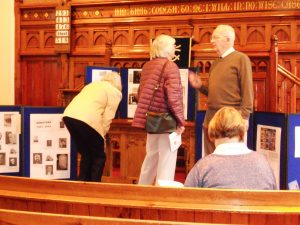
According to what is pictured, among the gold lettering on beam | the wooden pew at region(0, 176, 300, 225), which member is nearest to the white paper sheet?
the wooden pew at region(0, 176, 300, 225)

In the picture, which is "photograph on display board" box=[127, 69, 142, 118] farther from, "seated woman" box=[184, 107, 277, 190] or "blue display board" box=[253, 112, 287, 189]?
"seated woman" box=[184, 107, 277, 190]

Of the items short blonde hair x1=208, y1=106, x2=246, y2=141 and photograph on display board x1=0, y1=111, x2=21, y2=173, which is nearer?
short blonde hair x1=208, y1=106, x2=246, y2=141

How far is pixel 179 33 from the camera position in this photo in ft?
26.6

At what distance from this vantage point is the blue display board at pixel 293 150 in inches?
166

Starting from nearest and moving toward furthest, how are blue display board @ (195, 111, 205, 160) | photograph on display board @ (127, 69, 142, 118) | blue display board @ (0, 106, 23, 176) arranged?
blue display board @ (195, 111, 205, 160), blue display board @ (0, 106, 23, 176), photograph on display board @ (127, 69, 142, 118)

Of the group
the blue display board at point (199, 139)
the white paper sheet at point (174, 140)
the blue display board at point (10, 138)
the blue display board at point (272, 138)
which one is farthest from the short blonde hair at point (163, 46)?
the blue display board at point (10, 138)

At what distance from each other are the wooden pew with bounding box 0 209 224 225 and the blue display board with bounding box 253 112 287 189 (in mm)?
2625

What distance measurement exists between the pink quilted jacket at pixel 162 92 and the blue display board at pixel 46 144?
1.10 meters

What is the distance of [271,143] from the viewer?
14.6 feet

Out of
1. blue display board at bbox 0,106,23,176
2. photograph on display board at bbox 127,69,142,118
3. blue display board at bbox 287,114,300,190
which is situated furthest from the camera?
photograph on display board at bbox 127,69,142,118

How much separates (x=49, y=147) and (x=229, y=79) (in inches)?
79.0

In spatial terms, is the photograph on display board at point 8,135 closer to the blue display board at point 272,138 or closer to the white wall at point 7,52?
the blue display board at point 272,138

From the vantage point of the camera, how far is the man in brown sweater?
4.24 metres

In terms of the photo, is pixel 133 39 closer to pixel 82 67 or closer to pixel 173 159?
pixel 82 67
